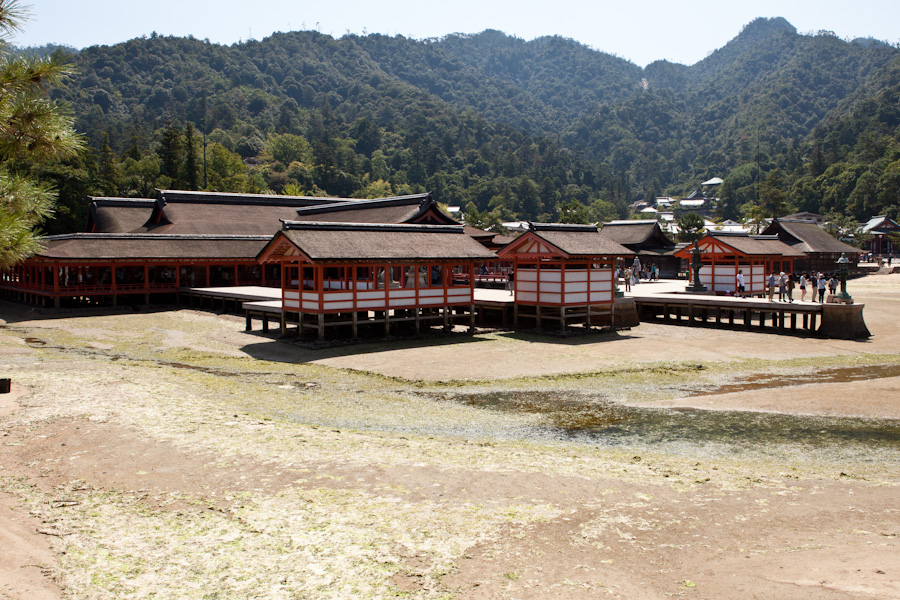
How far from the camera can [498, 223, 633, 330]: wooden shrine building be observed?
1031 inches

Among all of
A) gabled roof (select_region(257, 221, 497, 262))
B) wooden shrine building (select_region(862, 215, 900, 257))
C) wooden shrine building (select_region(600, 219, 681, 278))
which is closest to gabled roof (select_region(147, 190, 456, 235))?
gabled roof (select_region(257, 221, 497, 262))

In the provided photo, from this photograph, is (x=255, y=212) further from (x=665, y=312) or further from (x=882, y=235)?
(x=882, y=235)

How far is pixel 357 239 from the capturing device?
2450cm

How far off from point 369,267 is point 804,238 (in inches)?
1505

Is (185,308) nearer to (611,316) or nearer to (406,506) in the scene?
(611,316)

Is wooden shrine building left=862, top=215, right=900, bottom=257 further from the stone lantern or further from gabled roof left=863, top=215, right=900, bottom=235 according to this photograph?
the stone lantern

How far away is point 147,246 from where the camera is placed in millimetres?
35250

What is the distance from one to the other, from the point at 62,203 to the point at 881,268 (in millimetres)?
57826

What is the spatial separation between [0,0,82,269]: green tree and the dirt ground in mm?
3274

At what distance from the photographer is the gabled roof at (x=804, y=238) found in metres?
51.2

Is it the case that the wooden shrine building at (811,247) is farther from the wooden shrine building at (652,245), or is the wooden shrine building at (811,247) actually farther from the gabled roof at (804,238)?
the wooden shrine building at (652,245)

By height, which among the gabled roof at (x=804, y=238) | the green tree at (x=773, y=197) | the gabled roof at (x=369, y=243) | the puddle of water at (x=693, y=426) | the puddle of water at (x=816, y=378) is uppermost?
the green tree at (x=773, y=197)

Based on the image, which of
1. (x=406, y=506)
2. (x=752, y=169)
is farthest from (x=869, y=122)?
(x=406, y=506)

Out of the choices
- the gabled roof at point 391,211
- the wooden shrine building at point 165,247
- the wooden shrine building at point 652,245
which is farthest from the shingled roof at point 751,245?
the wooden shrine building at point 165,247
